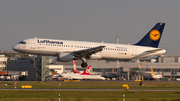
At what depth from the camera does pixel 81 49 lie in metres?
52.2

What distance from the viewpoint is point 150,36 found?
59.2 meters

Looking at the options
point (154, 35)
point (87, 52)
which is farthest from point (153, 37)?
point (87, 52)

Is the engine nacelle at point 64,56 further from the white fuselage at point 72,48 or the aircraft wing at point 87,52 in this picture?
the aircraft wing at point 87,52

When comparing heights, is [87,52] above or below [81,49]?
below

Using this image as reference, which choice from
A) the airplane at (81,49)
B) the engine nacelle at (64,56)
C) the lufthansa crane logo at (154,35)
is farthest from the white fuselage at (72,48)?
the lufthansa crane logo at (154,35)

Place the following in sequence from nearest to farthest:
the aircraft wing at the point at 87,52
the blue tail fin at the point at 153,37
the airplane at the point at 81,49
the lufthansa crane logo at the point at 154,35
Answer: the aircraft wing at the point at 87,52 < the airplane at the point at 81,49 < the blue tail fin at the point at 153,37 < the lufthansa crane logo at the point at 154,35

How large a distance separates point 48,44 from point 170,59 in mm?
131381

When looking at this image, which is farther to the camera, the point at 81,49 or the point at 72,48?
the point at 81,49

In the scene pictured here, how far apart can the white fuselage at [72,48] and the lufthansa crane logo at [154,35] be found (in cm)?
404

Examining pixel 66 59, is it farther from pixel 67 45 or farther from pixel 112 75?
pixel 112 75

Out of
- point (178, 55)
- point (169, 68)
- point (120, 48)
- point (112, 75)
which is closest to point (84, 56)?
point (120, 48)

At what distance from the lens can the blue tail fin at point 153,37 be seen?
191 ft

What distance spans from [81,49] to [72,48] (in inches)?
69.7

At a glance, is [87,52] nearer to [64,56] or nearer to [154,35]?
[64,56]
